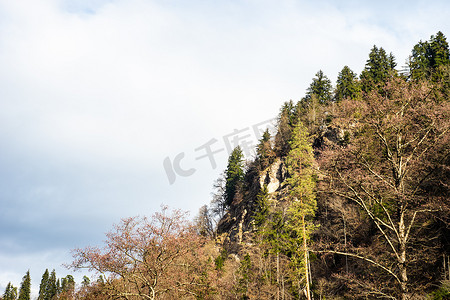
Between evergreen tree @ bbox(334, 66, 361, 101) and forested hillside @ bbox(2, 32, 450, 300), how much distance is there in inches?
11.5

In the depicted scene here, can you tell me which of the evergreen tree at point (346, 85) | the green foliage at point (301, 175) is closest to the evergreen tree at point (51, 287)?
the green foliage at point (301, 175)

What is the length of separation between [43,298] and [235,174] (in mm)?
66488

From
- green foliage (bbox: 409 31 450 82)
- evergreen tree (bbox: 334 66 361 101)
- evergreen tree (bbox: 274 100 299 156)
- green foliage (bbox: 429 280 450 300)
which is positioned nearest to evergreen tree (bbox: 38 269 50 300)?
evergreen tree (bbox: 274 100 299 156)

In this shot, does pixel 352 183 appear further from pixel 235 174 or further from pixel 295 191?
pixel 235 174

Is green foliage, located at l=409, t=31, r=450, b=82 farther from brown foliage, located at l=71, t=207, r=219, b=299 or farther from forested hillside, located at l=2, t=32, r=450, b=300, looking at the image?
brown foliage, located at l=71, t=207, r=219, b=299

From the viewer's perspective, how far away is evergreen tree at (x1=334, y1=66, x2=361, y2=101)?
58562mm

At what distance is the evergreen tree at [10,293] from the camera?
8906 cm

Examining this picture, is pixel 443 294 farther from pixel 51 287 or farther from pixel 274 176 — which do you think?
pixel 51 287

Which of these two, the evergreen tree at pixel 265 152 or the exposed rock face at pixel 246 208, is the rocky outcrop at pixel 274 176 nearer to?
the exposed rock face at pixel 246 208

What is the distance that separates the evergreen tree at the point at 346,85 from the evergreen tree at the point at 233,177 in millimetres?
27158

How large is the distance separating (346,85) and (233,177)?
32.4 meters

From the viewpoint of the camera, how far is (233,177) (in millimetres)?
73000

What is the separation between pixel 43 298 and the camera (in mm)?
85562

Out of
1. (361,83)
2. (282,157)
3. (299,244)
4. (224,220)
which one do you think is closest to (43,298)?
(224,220)
